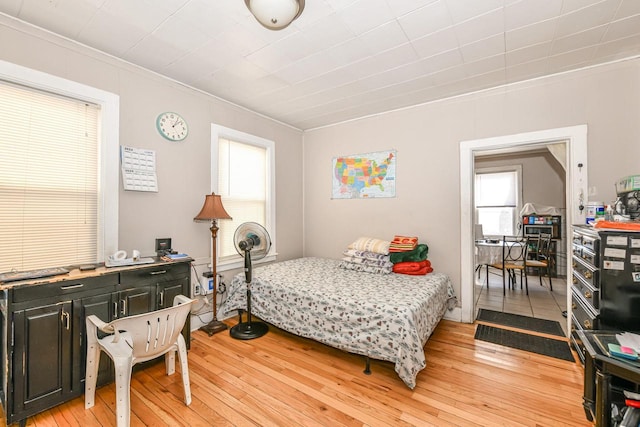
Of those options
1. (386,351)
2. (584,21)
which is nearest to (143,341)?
(386,351)

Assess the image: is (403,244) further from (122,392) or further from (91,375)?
(91,375)

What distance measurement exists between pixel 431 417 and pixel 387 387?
36 cm

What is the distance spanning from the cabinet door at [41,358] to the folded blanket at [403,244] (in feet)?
9.54

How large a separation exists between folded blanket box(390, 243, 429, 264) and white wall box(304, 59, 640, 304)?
0.22m

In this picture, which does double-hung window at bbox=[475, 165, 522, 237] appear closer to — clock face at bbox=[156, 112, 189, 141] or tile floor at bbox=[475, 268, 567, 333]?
tile floor at bbox=[475, 268, 567, 333]

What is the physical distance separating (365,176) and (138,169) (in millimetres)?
2643

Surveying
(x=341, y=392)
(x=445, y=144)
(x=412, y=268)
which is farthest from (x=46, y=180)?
(x=445, y=144)

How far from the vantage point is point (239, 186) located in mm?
3496

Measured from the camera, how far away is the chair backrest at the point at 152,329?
4.97ft

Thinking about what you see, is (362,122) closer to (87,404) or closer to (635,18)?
(635,18)

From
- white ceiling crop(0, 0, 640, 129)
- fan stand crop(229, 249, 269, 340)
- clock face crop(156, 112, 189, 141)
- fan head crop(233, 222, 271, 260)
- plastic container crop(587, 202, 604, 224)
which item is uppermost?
white ceiling crop(0, 0, 640, 129)

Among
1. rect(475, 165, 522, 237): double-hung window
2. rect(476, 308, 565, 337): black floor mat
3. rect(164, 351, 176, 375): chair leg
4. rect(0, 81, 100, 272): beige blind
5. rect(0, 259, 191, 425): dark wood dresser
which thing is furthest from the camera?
rect(475, 165, 522, 237): double-hung window

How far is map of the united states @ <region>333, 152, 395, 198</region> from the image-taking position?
3631 mm

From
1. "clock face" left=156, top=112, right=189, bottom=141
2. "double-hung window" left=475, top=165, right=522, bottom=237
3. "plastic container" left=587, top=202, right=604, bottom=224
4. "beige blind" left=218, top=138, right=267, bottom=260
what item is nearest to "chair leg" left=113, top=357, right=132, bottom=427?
"beige blind" left=218, top=138, right=267, bottom=260
